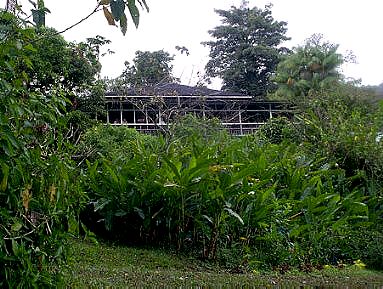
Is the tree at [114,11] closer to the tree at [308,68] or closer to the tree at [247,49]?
the tree at [308,68]

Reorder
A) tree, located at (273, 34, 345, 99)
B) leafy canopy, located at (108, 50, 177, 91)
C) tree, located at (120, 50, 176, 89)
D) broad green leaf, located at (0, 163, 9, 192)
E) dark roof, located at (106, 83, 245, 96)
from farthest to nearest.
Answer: tree, located at (273, 34, 345, 99), tree, located at (120, 50, 176, 89), leafy canopy, located at (108, 50, 177, 91), dark roof, located at (106, 83, 245, 96), broad green leaf, located at (0, 163, 9, 192)

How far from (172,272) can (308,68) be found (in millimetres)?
23583

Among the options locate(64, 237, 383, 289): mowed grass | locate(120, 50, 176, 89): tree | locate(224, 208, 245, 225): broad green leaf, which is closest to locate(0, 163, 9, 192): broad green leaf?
locate(64, 237, 383, 289): mowed grass

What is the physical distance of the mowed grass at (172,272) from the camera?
4418mm

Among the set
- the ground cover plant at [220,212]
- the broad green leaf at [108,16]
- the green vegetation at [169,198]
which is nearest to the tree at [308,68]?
the green vegetation at [169,198]

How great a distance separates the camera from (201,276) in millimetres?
4969

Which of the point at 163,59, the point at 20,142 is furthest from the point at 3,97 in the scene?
the point at 163,59

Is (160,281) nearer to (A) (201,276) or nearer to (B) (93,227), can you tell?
(A) (201,276)

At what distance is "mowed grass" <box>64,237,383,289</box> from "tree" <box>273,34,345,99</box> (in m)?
20.7

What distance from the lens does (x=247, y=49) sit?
36312mm

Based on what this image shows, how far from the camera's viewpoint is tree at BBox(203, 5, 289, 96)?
3606cm

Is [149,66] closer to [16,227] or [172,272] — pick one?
[172,272]

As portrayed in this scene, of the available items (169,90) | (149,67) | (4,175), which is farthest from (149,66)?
(4,175)

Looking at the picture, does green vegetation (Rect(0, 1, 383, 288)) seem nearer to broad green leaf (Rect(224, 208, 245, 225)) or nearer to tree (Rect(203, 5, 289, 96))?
broad green leaf (Rect(224, 208, 245, 225))
